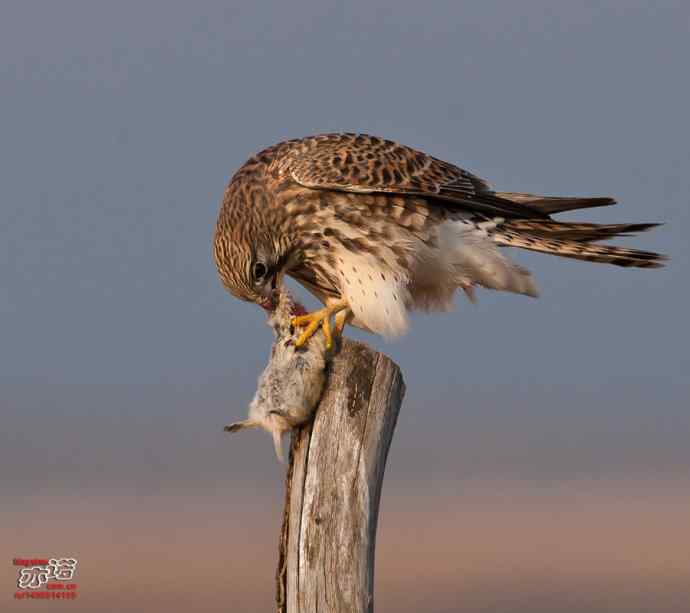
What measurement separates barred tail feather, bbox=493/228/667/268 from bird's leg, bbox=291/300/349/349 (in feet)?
3.94

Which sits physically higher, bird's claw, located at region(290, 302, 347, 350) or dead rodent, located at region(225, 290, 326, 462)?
bird's claw, located at region(290, 302, 347, 350)

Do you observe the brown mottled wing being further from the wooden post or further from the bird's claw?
the wooden post

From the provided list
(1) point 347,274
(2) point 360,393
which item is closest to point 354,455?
→ (2) point 360,393

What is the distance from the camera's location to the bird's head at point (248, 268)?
5.37 m

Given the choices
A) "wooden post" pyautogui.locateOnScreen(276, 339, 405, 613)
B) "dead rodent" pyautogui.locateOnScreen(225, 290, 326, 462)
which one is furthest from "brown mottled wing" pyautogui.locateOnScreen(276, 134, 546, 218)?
"wooden post" pyautogui.locateOnScreen(276, 339, 405, 613)

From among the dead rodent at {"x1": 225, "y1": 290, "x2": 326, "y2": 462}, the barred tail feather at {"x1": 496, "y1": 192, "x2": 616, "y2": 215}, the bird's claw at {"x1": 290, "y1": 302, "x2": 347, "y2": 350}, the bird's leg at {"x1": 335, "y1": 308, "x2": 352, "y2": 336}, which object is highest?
the barred tail feather at {"x1": 496, "y1": 192, "x2": 616, "y2": 215}

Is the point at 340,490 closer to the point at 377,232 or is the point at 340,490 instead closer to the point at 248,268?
the point at 248,268

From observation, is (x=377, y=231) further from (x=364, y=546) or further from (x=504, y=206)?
(x=364, y=546)

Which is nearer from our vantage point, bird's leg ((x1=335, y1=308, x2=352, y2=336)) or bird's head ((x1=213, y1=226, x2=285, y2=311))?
bird's leg ((x1=335, y1=308, x2=352, y2=336))

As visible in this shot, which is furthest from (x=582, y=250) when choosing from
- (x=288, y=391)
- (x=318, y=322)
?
(x=288, y=391)

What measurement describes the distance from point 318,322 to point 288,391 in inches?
20.1

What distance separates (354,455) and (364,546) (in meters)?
0.42

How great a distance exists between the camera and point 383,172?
18.4ft

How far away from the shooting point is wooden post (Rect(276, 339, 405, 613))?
4.35 m
